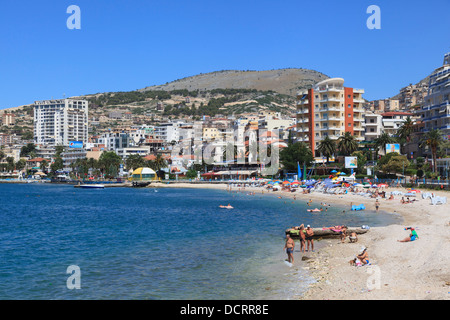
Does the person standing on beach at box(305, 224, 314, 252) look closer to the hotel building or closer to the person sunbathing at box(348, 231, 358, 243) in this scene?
the person sunbathing at box(348, 231, 358, 243)

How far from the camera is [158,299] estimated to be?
16516mm

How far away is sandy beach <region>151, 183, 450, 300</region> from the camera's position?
14789mm

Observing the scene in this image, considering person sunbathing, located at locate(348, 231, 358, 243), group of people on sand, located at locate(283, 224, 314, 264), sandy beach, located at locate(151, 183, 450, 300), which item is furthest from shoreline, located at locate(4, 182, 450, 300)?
group of people on sand, located at locate(283, 224, 314, 264)

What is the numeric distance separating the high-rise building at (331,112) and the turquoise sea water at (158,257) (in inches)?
2112

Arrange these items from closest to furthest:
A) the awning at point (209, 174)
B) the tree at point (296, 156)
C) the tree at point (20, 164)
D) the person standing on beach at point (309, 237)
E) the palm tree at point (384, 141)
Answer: the person standing on beach at point (309, 237) → the palm tree at point (384, 141) → the tree at point (296, 156) → the awning at point (209, 174) → the tree at point (20, 164)

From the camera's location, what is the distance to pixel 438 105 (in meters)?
80.6

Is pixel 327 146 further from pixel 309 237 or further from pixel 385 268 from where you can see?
pixel 385 268

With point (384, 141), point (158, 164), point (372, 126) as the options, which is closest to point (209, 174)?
point (158, 164)

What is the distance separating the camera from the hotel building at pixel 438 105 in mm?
77250

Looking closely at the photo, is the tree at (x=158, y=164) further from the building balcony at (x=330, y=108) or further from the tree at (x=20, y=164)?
the tree at (x=20, y=164)

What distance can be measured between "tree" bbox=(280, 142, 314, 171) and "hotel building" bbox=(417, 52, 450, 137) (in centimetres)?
2450

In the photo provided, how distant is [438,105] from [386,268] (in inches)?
2866

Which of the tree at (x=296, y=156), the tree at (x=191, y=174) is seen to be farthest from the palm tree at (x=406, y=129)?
the tree at (x=191, y=174)
